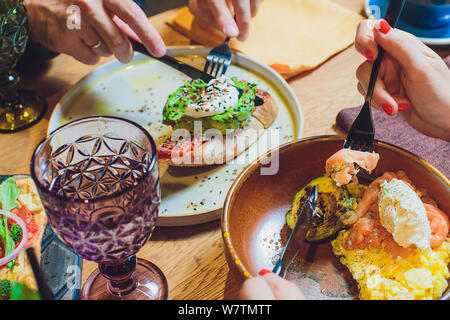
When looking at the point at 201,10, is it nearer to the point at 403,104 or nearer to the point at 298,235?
the point at 403,104

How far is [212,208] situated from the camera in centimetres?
114

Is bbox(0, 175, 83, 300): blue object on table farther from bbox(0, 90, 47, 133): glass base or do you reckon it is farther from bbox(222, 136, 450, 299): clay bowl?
bbox(0, 90, 47, 133): glass base

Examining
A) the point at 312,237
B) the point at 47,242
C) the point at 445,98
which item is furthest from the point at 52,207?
the point at 445,98

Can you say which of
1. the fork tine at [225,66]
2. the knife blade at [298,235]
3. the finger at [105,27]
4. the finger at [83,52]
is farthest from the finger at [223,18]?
the knife blade at [298,235]

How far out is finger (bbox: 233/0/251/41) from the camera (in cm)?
163

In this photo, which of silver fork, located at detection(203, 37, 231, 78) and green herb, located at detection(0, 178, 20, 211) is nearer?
green herb, located at detection(0, 178, 20, 211)

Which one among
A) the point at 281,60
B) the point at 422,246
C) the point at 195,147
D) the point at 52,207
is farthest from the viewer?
the point at 281,60

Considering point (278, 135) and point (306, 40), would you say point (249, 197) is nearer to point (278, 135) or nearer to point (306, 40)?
point (278, 135)

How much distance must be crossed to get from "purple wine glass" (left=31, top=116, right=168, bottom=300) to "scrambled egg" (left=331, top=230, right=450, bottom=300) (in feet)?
1.48

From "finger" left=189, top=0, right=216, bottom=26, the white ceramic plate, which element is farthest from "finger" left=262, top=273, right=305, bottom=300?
"finger" left=189, top=0, right=216, bottom=26

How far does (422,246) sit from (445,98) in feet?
1.53

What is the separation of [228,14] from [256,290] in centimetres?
120

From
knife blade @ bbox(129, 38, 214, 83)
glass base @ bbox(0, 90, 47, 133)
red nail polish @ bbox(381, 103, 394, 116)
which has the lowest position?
glass base @ bbox(0, 90, 47, 133)

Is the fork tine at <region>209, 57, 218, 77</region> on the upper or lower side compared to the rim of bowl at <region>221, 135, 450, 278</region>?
lower
